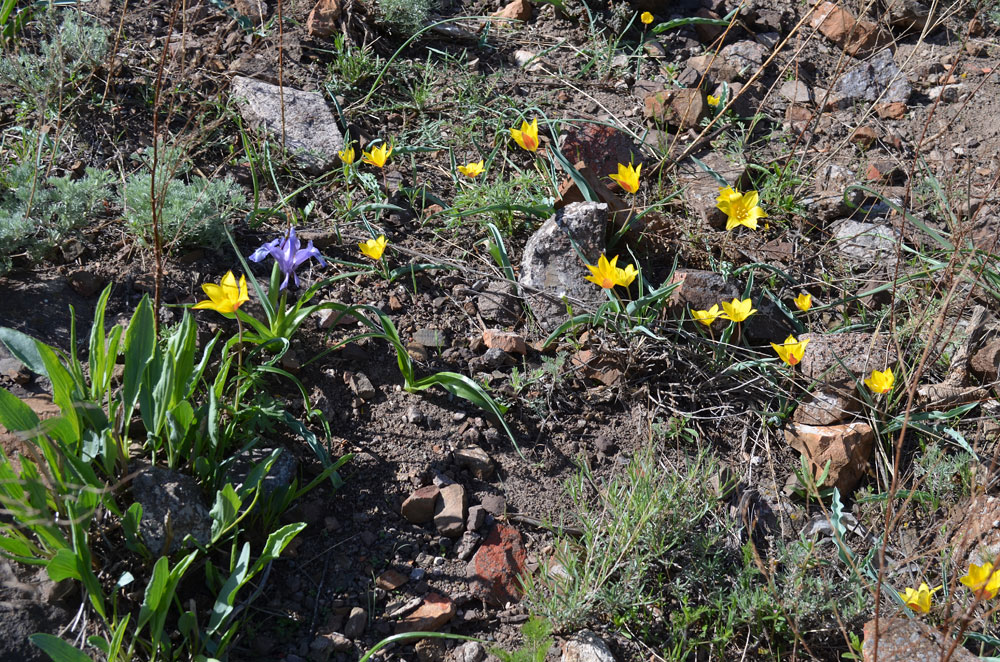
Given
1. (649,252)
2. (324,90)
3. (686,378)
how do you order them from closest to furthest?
(686,378) → (649,252) → (324,90)

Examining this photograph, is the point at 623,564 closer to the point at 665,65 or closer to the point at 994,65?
the point at 665,65

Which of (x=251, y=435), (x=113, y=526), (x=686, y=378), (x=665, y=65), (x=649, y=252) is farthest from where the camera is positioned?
(x=665, y=65)

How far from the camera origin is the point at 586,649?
76.2 inches

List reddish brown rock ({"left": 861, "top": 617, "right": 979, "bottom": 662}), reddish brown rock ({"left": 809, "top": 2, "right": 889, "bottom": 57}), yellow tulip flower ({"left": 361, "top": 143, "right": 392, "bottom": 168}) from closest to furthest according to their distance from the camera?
reddish brown rock ({"left": 861, "top": 617, "right": 979, "bottom": 662}), yellow tulip flower ({"left": 361, "top": 143, "right": 392, "bottom": 168}), reddish brown rock ({"left": 809, "top": 2, "right": 889, "bottom": 57})

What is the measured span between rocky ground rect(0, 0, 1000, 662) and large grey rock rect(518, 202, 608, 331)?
0.01m

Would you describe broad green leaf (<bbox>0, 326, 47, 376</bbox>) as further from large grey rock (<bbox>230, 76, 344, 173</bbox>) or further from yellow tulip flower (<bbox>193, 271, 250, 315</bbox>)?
large grey rock (<bbox>230, 76, 344, 173</bbox>)

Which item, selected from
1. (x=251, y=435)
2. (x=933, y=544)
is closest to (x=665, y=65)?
(x=933, y=544)

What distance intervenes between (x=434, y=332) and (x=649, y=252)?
876 millimetres

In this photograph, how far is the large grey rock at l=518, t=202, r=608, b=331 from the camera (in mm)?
2697

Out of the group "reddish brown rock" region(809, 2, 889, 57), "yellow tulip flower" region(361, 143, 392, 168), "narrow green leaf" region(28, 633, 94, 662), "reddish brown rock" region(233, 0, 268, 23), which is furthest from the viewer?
"reddish brown rock" region(809, 2, 889, 57)

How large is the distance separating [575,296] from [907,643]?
53.7 inches

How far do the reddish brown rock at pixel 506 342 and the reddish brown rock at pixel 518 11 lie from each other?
6.37ft

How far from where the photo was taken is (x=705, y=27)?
381cm

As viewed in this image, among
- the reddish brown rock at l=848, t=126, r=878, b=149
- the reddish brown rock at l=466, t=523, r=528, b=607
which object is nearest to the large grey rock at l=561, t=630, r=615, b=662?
the reddish brown rock at l=466, t=523, r=528, b=607
